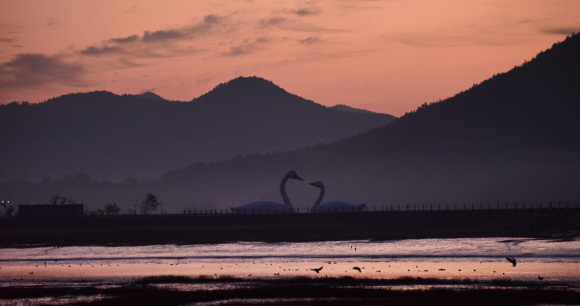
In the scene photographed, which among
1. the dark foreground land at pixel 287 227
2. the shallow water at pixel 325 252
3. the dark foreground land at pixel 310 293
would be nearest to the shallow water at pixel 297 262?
the shallow water at pixel 325 252

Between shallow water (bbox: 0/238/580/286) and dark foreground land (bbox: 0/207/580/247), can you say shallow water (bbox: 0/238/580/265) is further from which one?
dark foreground land (bbox: 0/207/580/247)

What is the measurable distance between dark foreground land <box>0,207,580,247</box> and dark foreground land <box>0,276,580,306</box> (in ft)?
121

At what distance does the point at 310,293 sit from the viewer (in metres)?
39.7

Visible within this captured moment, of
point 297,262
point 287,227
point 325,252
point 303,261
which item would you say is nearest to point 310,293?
point 297,262

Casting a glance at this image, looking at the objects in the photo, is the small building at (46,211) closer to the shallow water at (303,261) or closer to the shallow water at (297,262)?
the shallow water at (303,261)

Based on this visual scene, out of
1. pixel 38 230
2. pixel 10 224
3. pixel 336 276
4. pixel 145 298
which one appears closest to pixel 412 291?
pixel 336 276

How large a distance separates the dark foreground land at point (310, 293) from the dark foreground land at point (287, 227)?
3702cm

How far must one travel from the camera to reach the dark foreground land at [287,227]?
278ft

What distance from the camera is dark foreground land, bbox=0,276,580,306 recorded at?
120ft

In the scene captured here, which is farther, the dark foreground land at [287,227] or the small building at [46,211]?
the small building at [46,211]

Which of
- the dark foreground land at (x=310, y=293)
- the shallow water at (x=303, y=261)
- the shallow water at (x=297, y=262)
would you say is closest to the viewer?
the dark foreground land at (x=310, y=293)

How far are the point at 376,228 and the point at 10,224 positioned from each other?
151 ft

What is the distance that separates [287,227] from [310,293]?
173ft

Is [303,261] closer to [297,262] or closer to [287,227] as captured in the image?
[297,262]
